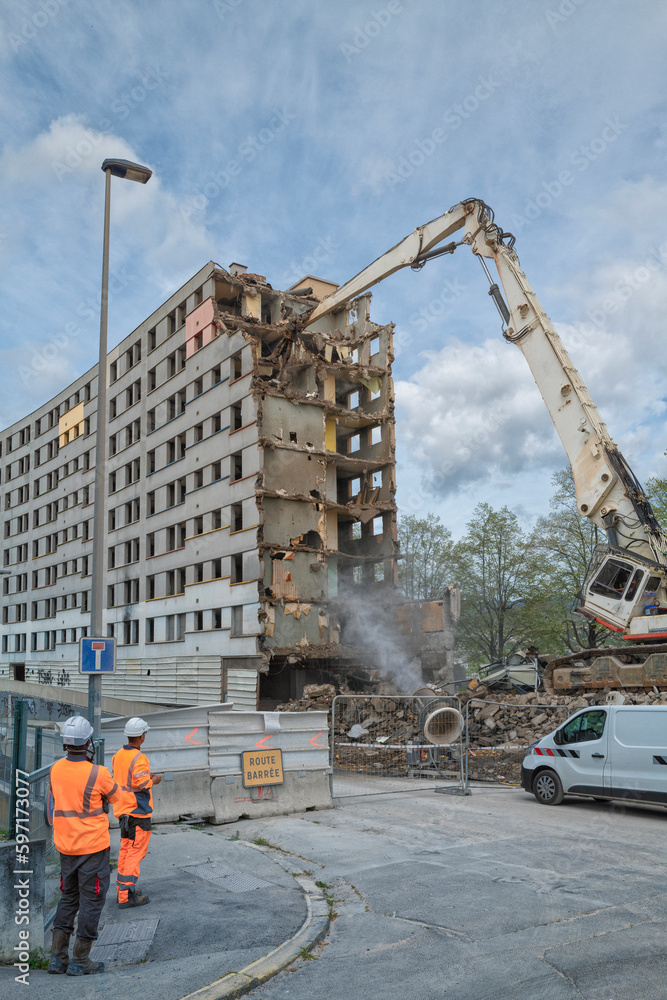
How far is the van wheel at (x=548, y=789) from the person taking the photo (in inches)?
524

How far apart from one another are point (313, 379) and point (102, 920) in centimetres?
2762

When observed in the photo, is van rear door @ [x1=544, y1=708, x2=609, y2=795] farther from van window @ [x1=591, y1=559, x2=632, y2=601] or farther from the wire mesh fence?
the wire mesh fence

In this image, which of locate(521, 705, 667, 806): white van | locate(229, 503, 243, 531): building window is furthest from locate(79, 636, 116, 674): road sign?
locate(229, 503, 243, 531): building window

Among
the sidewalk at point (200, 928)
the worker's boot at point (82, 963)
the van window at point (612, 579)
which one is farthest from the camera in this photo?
the van window at point (612, 579)

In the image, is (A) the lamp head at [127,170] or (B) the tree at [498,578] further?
→ (B) the tree at [498,578]

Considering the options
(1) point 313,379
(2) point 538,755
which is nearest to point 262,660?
(1) point 313,379

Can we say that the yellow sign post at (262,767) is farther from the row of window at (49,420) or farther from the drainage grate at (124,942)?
the row of window at (49,420)

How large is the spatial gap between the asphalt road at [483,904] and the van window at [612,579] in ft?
25.3

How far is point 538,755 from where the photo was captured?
13.7m

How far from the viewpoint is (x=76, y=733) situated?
5918 millimetres

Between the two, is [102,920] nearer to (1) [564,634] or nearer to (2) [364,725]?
(2) [364,725]

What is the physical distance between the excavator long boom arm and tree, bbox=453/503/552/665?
71.6 ft

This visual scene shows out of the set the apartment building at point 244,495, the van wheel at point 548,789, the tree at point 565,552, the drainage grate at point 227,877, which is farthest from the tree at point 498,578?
the drainage grate at point 227,877

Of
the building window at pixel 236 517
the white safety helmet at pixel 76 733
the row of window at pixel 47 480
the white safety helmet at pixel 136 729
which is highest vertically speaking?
the row of window at pixel 47 480
